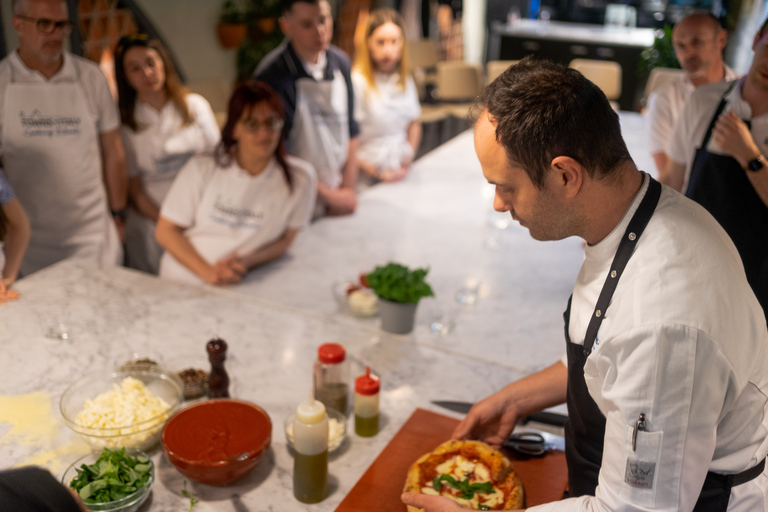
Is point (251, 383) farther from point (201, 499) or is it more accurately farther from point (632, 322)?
point (632, 322)

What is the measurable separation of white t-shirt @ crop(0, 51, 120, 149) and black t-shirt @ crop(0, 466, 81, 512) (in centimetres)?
191

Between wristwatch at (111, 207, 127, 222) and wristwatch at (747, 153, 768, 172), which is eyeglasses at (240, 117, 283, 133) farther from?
wristwatch at (747, 153, 768, 172)

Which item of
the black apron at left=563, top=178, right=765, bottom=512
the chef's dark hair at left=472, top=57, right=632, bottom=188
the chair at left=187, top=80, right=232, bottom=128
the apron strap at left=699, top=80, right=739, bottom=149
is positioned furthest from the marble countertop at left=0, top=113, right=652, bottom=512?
the chair at left=187, top=80, right=232, bottom=128

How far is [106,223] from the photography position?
2744 mm

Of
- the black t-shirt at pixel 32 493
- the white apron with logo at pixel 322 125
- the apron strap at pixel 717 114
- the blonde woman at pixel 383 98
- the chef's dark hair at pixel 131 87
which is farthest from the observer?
the blonde woman at pixel 383 98

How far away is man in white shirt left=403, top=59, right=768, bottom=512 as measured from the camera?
883 millimetres

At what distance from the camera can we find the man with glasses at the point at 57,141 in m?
2.28

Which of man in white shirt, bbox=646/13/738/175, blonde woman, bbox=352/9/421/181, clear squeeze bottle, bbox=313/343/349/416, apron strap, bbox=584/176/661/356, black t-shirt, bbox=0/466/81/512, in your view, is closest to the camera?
black t-shirt, bbox=0/466/81/512

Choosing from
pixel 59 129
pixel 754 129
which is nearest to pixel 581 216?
pixel 754 129

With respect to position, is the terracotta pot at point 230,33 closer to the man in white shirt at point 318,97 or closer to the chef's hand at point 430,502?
the man in white shirt at point 318,97

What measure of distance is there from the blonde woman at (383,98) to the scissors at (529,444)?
212 cm

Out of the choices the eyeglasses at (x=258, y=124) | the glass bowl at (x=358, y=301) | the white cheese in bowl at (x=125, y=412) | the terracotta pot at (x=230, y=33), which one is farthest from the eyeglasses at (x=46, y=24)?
the terracotta pot at (x=230, y=33)

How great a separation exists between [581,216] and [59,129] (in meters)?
2.11

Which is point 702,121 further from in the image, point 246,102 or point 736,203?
point 246,102
